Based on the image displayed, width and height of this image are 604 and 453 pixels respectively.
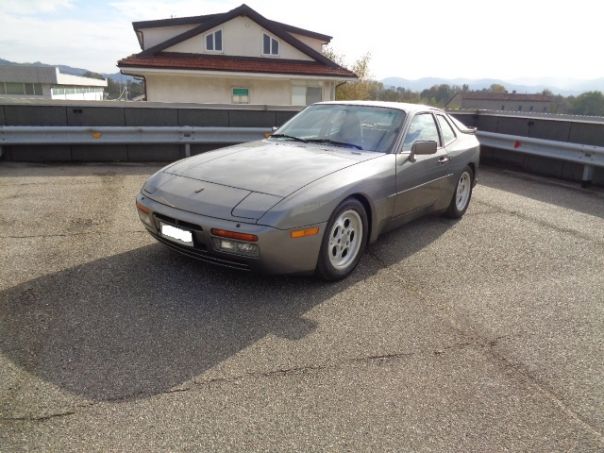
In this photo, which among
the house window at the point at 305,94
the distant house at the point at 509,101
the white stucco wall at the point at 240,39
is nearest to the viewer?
the white stucco wall at the point at 240,39

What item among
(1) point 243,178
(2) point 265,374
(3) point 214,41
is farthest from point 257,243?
(3) point 214,41

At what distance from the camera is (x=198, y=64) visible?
2122 centimetres

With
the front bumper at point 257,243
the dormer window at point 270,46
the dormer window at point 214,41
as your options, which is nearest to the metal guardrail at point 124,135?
the front bumper at point 257,243

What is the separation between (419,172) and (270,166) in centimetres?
158

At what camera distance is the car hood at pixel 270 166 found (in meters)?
3.40

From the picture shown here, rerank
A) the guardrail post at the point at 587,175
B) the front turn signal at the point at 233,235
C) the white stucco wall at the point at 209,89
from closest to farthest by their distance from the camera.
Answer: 1. the front turn signal at the point at 233,235
2. the guardrail post at the point at 587,175
3. the white stucco wall at the point at 209,89

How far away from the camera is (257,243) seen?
3.02 metres

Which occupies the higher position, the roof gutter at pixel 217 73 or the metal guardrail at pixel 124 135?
the roof gutter at pixel 217 73

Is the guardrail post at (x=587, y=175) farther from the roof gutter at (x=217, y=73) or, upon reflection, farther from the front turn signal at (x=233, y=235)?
the roof gutter at (x=217, y=73)

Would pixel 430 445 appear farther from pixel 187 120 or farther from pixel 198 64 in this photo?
pixel 198 64

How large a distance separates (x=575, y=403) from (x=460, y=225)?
3.20m

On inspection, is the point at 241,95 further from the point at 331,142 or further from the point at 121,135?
the point at 331,142

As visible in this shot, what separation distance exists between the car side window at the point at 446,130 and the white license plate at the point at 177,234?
320 centimetres

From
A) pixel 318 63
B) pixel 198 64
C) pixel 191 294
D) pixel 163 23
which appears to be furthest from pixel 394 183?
pixel 163 23
